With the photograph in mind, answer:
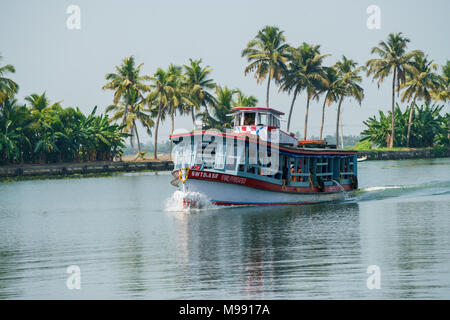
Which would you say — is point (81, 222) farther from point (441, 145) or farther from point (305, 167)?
point (441, 145)

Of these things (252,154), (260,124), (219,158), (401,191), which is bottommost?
(401,191)

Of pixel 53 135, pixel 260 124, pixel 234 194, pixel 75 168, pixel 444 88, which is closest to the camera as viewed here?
pixel 234 194

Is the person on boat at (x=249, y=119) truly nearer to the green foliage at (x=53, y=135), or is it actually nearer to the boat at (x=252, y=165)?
the boat at (x=252, y=165)

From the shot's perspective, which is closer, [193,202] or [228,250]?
[228,250]

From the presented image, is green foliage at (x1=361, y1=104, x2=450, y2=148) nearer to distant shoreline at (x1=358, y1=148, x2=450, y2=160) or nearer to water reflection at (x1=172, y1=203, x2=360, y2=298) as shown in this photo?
distant shoreline at (x1=358, y1=148, x2=450, y2=160)

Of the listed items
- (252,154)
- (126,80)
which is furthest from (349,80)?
(252,154)

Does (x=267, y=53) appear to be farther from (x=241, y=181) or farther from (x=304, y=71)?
(x=241, y=181)

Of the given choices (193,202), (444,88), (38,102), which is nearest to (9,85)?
(38,102)

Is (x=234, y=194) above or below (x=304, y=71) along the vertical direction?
below

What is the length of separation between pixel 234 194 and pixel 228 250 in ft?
37.1

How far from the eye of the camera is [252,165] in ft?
105

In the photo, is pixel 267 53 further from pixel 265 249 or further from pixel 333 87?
pixel 265 249

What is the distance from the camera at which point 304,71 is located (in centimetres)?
9056

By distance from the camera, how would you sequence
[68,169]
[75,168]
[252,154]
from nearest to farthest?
[252,154]
[68,169]
[75,168]
